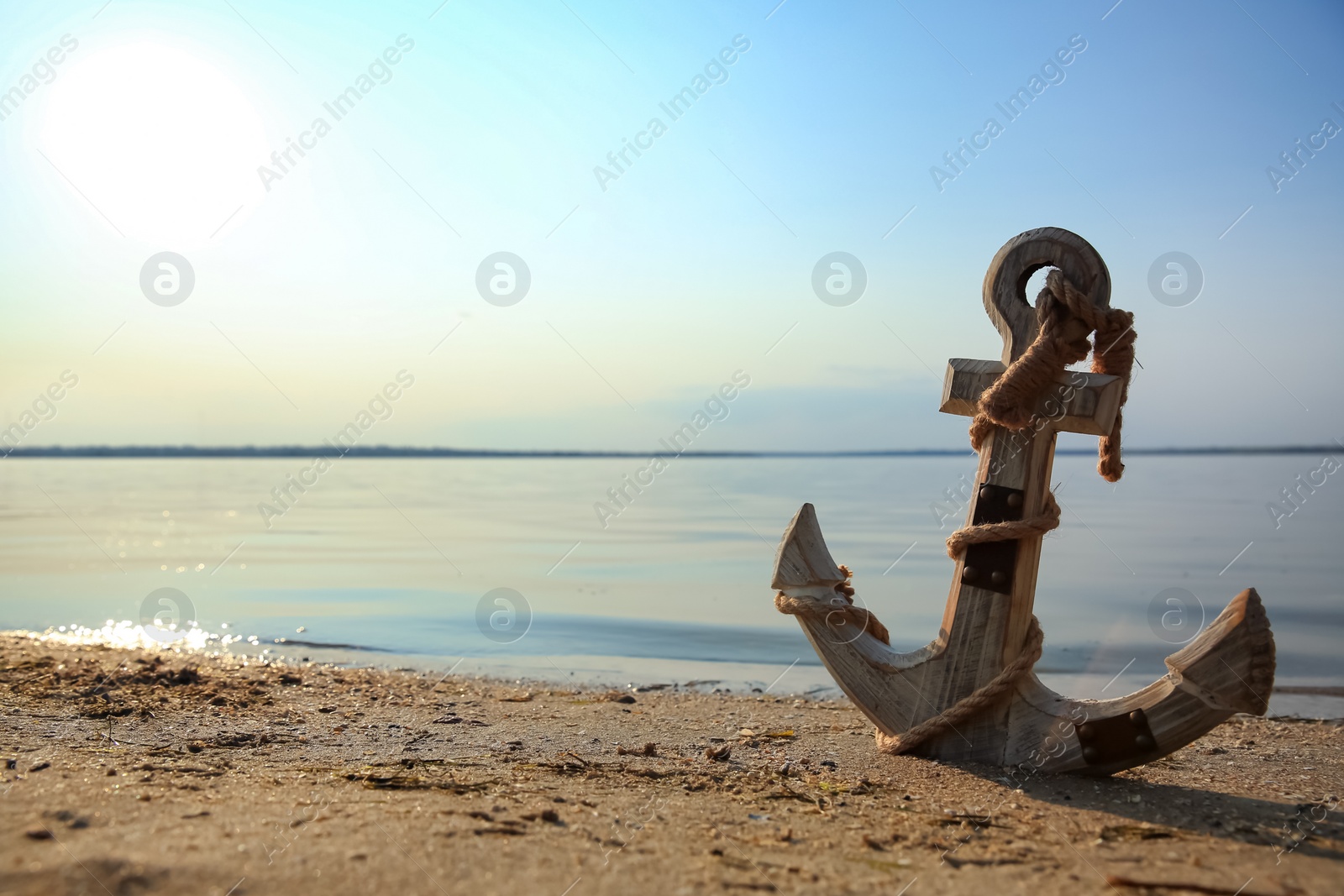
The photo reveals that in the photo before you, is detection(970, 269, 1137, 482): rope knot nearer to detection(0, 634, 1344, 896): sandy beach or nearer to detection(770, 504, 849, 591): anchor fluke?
detection(770, 504, 849, 591): anchor fluke

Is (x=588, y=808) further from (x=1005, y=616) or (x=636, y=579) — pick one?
(x=636, y=579)

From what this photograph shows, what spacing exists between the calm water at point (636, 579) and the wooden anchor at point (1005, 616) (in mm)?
1573

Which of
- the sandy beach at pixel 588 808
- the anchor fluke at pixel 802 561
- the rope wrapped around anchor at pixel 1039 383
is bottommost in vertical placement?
the sandy beach at pixel 588 808

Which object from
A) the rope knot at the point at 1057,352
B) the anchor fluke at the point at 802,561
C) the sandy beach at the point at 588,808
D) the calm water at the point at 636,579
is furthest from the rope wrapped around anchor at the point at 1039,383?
the calm water at the point at 636,579

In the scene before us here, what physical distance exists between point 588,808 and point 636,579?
23.7ft

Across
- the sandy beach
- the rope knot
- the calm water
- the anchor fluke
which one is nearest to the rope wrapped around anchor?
the rope knot

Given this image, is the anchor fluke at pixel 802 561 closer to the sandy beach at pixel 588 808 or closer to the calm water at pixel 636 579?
the sandy beach at pixel 588 808

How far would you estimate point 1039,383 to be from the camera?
3348 millimetres

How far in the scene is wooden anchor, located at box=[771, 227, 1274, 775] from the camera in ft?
10.7

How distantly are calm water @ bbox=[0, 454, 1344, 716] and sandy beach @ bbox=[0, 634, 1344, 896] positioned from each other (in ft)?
6.03

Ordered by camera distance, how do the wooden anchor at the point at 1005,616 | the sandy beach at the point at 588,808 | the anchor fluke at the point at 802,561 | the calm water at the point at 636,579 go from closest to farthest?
1. the sandy beach at the point at 588,808
2. the wooden anchor at the point at 1005,616
3. the anchor fluke at the point at 802,561
4. the calm water at the point at 636,579

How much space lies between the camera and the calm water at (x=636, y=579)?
23.3 feet

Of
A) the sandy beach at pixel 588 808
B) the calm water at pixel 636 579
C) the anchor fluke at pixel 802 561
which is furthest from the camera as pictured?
the calm water at pixel 636 579

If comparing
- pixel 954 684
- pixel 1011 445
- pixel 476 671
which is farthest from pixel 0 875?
pixel 476 671
